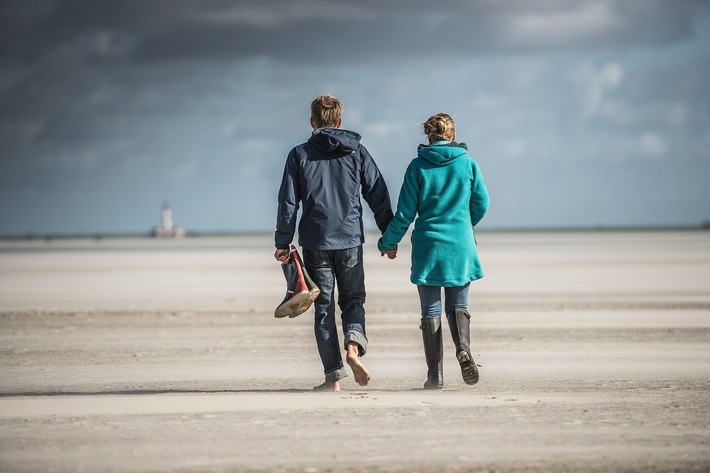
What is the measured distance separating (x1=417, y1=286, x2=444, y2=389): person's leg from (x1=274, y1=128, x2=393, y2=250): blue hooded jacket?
65 centimetres

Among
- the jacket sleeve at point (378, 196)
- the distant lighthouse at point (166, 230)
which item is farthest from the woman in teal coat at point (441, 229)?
the distant lighthouse at point (166, 230)

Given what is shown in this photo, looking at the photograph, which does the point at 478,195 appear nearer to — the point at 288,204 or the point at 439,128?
the point at 439,128

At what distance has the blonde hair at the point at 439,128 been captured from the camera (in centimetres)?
854

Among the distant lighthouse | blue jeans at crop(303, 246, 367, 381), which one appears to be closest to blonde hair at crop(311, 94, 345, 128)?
blue jeans at crop(303, 246, 367, 381)

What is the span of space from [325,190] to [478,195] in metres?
1.12

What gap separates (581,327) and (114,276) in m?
19.1

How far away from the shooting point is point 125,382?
29.9 ft

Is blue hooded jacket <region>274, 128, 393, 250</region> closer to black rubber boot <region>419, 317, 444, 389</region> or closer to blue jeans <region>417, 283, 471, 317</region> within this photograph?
blue jeans <region>417, 283, 471, 317</region>

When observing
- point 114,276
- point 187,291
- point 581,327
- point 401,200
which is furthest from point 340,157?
point 114,276

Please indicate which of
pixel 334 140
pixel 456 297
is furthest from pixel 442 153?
pixel 456 297

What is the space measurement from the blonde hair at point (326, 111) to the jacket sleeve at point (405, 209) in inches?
25.5

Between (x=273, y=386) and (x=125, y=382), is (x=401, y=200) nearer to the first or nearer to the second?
(x=273, y=386)

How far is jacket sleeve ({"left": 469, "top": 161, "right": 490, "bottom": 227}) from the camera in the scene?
27.8 feet

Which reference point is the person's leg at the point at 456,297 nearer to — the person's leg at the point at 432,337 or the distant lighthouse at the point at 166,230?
the person's leg at the point at 432,337
